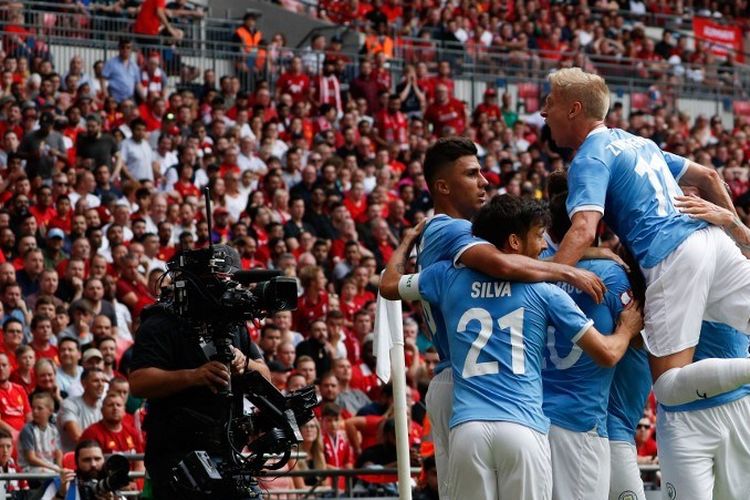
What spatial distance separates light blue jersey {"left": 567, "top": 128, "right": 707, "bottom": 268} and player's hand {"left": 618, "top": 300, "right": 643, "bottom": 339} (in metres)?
0.22

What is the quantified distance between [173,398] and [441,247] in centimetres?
154

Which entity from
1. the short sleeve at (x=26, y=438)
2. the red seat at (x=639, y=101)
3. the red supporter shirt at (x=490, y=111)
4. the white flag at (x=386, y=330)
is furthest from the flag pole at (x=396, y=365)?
the red seat at (x=639, y=101)

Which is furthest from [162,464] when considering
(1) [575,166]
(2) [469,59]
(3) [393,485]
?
(2) [469,59]

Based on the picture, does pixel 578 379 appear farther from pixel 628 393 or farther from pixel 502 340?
pixel 502 340

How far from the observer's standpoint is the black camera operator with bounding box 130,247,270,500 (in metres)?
7.48

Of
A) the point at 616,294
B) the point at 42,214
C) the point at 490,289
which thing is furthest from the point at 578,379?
the point at 42,214

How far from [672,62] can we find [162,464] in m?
23.2

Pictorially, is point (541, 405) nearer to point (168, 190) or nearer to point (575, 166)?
point (575, 166)

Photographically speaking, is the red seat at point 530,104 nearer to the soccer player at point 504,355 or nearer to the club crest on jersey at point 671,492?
the club crest on jersey at point 671,492

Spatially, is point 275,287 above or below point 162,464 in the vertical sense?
above

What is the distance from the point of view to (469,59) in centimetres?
2555

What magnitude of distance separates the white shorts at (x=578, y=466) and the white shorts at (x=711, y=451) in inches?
12.8

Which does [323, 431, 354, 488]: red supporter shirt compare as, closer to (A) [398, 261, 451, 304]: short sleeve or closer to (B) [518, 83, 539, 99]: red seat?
(A) [398, 261, 451, 304]: short sleeve

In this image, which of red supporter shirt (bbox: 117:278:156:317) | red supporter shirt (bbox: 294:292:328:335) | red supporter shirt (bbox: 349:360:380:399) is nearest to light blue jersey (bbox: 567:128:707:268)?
red supporter shirt (bbox: 349:360:380:399)
